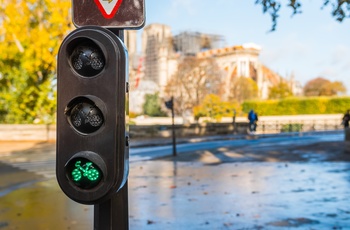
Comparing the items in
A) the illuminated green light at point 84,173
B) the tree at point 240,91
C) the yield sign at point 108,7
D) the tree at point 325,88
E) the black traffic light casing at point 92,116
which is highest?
the tree at point 325,88

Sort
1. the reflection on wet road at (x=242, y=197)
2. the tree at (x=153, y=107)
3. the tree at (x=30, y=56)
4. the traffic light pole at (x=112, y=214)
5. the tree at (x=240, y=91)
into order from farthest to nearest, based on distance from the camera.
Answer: the tree at (x=153, y=107) < the tree at (x=240, y=91) < the tree at (x=30, y=56) < the reflection on wet road at (x=242, y=197) < the traffic light pole at (x=112, y=214)

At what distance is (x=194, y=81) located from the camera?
58.9 metres

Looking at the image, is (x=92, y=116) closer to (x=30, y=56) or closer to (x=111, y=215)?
(x=111, y=215)

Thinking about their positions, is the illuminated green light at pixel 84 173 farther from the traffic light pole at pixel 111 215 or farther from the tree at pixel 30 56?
the tree at pixel 30 56

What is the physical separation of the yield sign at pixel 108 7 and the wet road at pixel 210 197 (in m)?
4.55

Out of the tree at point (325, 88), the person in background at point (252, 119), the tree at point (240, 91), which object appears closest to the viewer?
the person in background at point (252, 119)

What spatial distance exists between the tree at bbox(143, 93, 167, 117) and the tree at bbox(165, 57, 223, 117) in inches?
637

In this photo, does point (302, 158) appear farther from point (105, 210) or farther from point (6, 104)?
point (6, 104)

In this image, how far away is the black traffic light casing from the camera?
1.82 m

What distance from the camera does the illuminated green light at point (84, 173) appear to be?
182 centimetres

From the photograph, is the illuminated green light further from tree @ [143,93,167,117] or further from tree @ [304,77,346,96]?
tree @ [304,77,346,96]

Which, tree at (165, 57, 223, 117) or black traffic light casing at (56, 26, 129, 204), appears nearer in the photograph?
black traffic light casing at (56, 26, 129, 204)

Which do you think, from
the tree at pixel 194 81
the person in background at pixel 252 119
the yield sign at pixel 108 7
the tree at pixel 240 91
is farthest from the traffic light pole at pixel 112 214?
the tree at pixel 240 91

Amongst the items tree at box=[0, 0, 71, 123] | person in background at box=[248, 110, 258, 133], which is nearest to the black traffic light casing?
tree at box=[0, 0, 71, 123]
